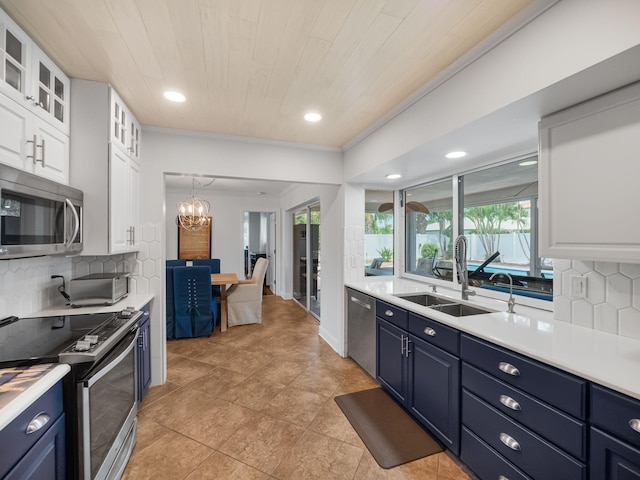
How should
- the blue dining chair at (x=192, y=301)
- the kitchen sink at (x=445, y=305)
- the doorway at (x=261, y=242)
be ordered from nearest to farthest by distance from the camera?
the kitchen sink at (x=445, y=305), the blue dining chair at (x=192, y=301), the doorway at (x=261, y=242)

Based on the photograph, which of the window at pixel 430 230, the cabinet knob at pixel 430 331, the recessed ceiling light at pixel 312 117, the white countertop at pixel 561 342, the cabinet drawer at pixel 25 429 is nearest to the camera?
the cabinet drawer at pixel 25 429

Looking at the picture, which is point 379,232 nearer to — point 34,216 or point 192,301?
point 192,301

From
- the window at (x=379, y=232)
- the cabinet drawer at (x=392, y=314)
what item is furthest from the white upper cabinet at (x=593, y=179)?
the window at (x=379, y=232)

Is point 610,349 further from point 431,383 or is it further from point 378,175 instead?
point 378,175

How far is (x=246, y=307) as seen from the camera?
4645 millimetres

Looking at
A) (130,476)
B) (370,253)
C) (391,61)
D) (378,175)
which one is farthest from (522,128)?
(130,476)

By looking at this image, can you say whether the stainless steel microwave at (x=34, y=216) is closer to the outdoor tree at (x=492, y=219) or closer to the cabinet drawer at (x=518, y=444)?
the cabinet drawer at (x=518, y=444)

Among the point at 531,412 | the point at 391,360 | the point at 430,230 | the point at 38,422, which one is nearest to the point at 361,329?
the point at 391,360

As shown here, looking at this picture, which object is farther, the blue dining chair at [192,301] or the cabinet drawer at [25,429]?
the blue dining chair at [192,301]

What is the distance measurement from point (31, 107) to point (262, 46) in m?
1.29

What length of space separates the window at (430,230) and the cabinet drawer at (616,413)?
1886 millimetres

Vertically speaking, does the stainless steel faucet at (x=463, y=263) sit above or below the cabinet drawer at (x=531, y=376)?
above

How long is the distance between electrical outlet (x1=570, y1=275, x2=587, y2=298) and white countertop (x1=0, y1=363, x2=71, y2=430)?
2.57 m

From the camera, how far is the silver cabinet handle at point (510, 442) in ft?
4.61
